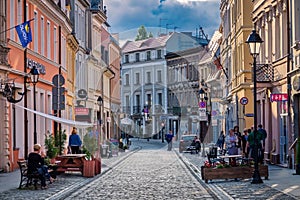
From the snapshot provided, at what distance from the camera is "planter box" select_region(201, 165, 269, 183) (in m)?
24.3

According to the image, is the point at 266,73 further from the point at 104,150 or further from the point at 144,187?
the point at 104,150

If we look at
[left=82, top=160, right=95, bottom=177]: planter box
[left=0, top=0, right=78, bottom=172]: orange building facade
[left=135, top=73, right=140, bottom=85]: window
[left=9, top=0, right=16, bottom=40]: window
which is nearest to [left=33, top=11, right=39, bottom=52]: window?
[left=0, top=0, right=78, bottom=172]: orange building facade

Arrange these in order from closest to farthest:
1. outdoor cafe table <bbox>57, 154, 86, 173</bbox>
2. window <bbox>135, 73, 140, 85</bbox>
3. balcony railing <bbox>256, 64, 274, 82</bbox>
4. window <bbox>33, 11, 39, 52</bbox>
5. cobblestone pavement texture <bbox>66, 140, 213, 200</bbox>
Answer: cobblestone pavement texture <bbox>66, 140, 213, 200</bbox>
outdoor cafe table <bbox>57, 154, 86, 173</bbox>
balcony railing <bbox>256, 64, 274, 82</bbox>
window <bbox>33, 11, 39, 52</bbox>
window <bbox>135, 73, 140, 85</bbox>

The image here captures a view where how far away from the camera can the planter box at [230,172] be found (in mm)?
24266

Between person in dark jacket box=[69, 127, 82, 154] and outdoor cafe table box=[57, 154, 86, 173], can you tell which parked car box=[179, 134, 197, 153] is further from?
outdoor cafe table box=[57, 154, 86, 173]

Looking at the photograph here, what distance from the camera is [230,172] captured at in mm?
24250

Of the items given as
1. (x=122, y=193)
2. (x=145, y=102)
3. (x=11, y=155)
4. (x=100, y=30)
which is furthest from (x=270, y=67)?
(x=100, y=30)

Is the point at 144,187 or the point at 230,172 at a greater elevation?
the point at 230,172

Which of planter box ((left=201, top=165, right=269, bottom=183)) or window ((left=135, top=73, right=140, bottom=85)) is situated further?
window ((left=135, top=73, right=140, bottom=85))

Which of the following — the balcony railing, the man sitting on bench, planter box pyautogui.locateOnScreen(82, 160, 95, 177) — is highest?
the balcony railing

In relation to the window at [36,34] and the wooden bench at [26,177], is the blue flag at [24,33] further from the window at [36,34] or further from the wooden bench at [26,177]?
the window at [36,34]

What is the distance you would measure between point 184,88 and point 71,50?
8.76 m

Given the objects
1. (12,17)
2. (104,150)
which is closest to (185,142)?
(104,150)

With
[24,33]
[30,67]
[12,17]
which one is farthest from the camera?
[30,67]
